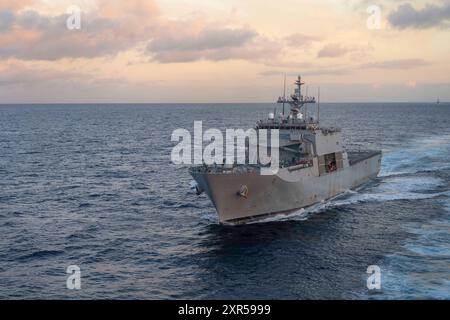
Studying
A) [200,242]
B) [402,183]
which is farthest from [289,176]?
[402,183]

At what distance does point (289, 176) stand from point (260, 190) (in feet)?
9.51

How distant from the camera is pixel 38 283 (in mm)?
23406

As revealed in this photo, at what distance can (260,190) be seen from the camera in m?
33.2

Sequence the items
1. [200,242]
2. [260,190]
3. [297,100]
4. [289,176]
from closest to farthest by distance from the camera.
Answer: [200,242] < [260,190] < [289,176] < [297,100]

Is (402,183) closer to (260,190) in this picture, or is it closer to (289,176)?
(289,176)

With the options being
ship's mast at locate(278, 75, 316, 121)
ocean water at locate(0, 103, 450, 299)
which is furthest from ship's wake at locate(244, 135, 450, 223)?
ship's mast at locate(278, 75, 316, 121)

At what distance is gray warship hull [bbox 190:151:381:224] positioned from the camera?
31828mm

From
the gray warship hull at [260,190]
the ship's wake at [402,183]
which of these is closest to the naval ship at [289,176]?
the gray warship hull at [260,190]

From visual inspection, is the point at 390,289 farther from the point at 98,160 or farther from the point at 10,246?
the point at 98,160

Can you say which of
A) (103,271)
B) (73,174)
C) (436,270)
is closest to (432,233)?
(436,270)

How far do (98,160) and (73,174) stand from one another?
11400 millimetres

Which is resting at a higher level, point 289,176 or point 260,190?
point 289,176

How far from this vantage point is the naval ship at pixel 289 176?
32.2m

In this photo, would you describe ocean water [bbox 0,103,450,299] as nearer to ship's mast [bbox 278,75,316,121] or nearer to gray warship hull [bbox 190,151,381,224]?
gray warship hull [bbox 190,151,381,224]
